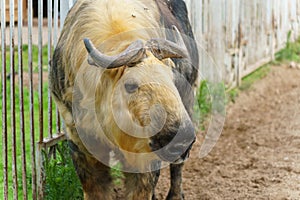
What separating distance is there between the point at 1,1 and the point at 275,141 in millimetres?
3772

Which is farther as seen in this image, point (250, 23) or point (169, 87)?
point (250, 23)

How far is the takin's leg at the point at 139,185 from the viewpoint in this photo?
16.4 feet

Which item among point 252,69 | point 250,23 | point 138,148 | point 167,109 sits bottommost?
point 252,69

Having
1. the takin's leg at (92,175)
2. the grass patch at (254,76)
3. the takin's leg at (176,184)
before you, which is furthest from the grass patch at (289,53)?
the takin's leg at (92,175)

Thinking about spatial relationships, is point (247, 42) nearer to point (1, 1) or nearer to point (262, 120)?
point (262, 120)

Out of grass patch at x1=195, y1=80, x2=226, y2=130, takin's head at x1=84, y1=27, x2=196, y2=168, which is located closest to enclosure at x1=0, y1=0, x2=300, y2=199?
grass patch at x1=195, y1=80, x2=226, y2=130

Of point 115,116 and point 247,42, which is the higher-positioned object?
point 115,116

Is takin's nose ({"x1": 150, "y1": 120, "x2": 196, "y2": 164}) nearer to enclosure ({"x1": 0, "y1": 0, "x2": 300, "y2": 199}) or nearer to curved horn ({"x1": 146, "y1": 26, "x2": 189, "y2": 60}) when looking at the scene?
curved horn ({"x1": 146, "y1": 26, "x2": 189, "y2": 60})

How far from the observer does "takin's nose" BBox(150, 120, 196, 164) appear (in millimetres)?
4055

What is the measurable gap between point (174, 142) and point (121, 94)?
45cm

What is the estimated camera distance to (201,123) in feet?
27.5

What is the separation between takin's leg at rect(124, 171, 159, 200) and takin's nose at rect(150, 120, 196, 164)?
72 centimetres

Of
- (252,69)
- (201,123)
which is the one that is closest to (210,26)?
(201,123)

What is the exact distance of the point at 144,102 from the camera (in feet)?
13.6
